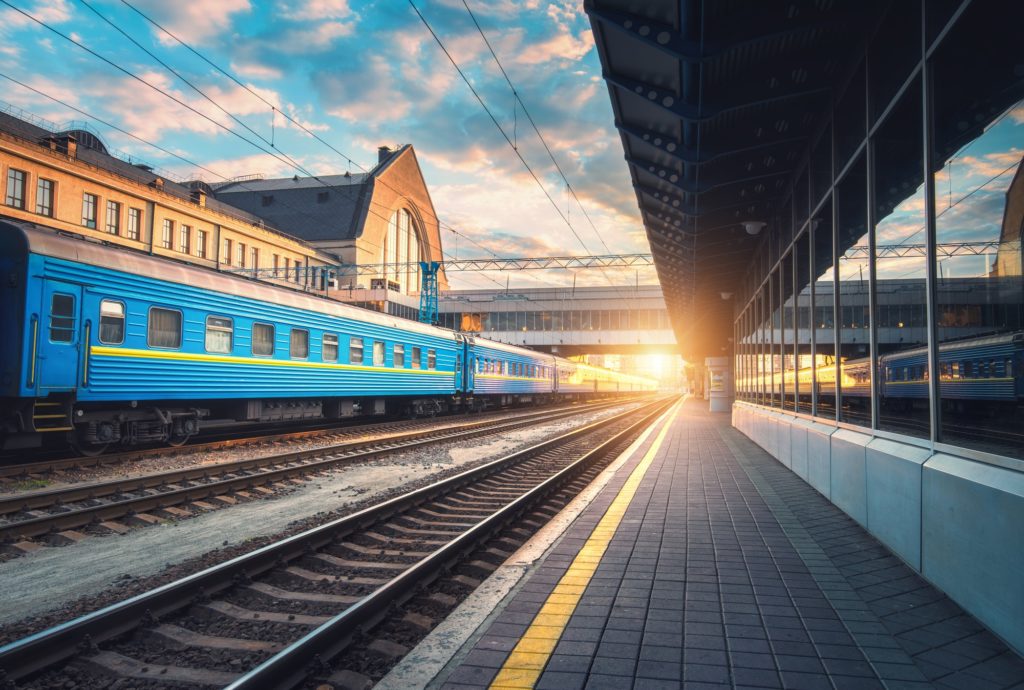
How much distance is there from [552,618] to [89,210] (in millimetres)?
45950

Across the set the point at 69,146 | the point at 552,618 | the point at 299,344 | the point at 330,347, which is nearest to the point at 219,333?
the point at 299,344

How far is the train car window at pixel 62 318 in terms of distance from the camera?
933 cm

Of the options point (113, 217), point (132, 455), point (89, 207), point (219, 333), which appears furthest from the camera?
point (113, 217)

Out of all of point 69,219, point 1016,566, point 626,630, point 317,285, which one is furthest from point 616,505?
point 317,285

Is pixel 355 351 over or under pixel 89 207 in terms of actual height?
under

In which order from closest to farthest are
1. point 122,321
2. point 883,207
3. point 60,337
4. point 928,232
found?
point 928,232
point 883,207
point 60,337
point 122,321

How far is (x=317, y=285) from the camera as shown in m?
61.7

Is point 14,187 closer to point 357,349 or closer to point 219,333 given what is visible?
point 357,349

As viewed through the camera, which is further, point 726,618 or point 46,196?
point 46,196

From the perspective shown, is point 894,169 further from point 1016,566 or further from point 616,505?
point 616,505

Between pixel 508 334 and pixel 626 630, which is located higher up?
pixel 508 334

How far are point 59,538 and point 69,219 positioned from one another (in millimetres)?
40409

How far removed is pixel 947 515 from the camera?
427cm

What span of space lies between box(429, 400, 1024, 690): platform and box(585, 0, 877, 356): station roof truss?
4111 millimetres
